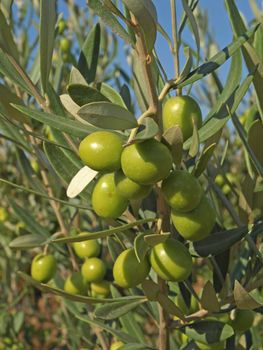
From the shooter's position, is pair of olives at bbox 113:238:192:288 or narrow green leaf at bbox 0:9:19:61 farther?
narrow green leaf at bbox 0:9:19:61

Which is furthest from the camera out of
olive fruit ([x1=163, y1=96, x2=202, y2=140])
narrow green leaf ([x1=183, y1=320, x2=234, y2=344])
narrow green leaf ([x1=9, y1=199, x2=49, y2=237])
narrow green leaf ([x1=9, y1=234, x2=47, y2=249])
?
narrow green leaf ([x1=9, y1=199, x2=49, y2=237])

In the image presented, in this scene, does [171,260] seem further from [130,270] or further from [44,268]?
[44,268]

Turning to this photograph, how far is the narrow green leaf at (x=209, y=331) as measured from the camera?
84 cm

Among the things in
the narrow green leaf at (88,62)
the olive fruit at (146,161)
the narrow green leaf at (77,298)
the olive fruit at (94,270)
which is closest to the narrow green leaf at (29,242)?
the olive fruit at (94,270)

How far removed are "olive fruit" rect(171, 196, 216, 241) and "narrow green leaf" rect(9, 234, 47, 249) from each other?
0.58 m

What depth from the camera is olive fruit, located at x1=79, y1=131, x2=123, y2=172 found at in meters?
0.56

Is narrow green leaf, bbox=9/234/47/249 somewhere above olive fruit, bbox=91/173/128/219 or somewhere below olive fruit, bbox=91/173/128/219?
below

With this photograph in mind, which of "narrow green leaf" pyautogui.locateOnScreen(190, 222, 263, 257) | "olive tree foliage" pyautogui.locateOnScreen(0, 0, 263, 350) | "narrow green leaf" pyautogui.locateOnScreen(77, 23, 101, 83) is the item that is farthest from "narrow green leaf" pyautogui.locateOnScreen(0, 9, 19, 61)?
"narrow green leaf" pyautogui.locateOnScreen(190, 222, 263, 257)

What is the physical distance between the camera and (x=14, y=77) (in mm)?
784

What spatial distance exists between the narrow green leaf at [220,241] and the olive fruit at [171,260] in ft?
0.24

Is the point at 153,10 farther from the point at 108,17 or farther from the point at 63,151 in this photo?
the point at 63,151

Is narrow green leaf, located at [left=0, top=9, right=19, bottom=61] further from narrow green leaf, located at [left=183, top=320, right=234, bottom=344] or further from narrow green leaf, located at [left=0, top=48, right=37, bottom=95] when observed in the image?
narrow green leaf, located at [left=183, top=320, right=234, bottom=344]

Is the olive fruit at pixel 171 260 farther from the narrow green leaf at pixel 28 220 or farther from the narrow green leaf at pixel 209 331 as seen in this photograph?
the narrow green leaf at pixel 28 220

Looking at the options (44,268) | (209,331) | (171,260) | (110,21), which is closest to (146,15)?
(110,21)
